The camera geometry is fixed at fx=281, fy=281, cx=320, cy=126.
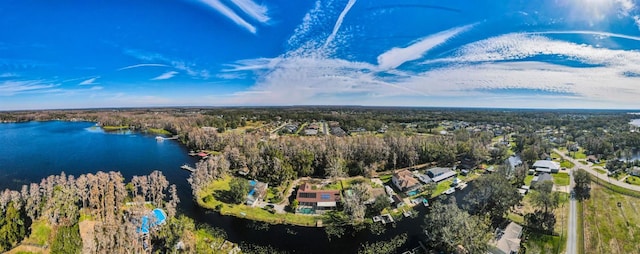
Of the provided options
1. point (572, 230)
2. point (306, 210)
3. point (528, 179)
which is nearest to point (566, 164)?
point (528, 179)

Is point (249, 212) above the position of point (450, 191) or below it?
above

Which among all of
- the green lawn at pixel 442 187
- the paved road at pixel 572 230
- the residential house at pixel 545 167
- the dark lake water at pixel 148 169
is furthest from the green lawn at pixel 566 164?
the green lawn at pixel 442 187

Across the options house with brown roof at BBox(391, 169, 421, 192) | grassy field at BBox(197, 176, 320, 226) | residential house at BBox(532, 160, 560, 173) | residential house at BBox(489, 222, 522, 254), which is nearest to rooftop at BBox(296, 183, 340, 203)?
grassy field at BBox(197, 176, 320, 226)

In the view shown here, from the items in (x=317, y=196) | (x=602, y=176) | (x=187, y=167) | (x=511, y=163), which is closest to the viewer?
(x=317, y=196)

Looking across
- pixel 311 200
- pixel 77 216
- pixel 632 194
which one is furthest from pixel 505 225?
pixel 77 216

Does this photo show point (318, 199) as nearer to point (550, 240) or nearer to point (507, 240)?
point (507, 240)

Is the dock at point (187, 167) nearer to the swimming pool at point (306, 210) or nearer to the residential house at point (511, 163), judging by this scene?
the swimming pool at point (306, 210)

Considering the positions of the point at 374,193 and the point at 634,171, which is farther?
the point at 634,171
